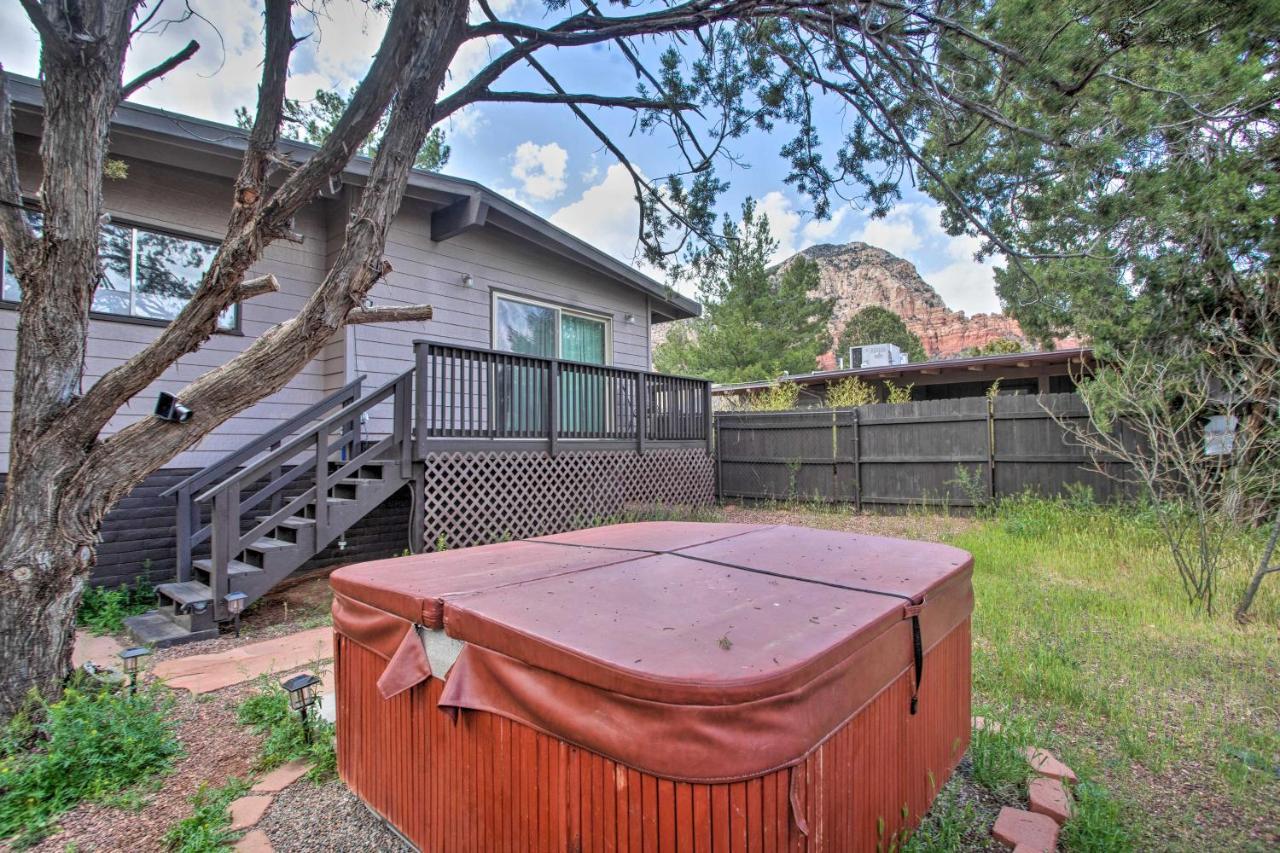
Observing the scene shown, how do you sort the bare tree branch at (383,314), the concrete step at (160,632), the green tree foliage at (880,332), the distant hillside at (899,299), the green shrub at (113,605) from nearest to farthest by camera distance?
the bare tree branch at (383,314), the concrete step at (160,632), the green shrub at (113,605), the green tree foliage at (880,332), the distant hillside at (899,299)

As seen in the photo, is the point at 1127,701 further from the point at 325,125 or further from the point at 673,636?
the point at 325,125

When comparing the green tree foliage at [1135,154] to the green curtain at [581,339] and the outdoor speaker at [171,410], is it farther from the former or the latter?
the outdoor speaker at [171,410]

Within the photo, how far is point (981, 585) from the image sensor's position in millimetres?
4461

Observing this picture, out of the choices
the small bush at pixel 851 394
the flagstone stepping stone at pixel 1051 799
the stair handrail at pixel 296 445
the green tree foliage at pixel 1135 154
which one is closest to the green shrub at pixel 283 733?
the stair handrail at pixel 296 445

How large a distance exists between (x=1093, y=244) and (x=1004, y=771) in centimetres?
415

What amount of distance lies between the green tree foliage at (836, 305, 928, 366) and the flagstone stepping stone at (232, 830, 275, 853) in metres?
29.0

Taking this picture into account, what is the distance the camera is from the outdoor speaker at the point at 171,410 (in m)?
2.64

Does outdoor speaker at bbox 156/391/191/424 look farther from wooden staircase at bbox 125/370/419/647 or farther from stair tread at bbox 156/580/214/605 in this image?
stair tread at bbox 156/580/214/605

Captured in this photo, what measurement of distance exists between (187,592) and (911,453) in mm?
8365

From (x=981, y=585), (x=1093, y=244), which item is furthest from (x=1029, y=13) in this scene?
(x=981, y=585)

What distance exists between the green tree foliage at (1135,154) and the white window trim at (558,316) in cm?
456

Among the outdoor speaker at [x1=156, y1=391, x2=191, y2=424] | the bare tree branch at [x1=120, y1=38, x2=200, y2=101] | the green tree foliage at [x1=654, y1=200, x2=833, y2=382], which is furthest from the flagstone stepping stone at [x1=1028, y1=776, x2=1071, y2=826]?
the green tree foliage at [x1=654, y1=200, x2=833, y2=382]

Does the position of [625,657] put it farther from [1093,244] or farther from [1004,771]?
[1093,244]

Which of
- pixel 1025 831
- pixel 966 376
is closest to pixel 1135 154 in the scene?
pixel 1025 831
